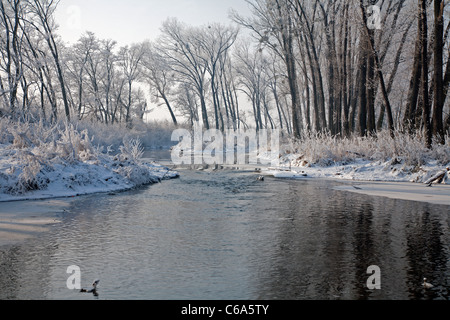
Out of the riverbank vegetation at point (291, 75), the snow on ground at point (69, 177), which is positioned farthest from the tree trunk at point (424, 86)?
the snow on ground at point (69, 177)

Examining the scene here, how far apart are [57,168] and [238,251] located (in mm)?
7468

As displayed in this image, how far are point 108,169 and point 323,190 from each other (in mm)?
6615

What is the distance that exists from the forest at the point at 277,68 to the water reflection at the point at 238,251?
660cm

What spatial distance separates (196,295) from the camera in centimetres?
368

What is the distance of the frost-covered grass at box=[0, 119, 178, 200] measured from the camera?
9.55m

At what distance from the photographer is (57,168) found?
1082cm

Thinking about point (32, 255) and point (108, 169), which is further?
point (108, 169)

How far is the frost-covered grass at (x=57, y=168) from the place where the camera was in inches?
376

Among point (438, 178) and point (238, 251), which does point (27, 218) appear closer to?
point (238, 251)

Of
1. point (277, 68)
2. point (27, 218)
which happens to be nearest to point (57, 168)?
point (27, 218)

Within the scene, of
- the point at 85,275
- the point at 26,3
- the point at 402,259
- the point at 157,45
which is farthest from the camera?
the point at 157,45

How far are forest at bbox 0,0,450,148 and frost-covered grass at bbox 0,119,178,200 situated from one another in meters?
0.94
